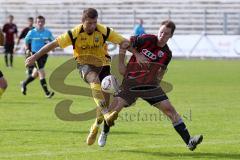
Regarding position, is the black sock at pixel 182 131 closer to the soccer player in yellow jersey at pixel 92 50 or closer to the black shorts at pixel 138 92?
the black shorts at pixel 138 92

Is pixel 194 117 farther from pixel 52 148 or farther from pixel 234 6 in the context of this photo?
pixel 234 6

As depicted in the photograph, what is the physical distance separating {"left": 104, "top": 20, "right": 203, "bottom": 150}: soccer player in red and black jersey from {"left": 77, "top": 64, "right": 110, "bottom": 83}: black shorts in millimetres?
730

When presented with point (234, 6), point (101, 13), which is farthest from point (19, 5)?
point (234, 6)

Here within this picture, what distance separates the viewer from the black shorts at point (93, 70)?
11344mm

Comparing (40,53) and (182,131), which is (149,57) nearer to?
(182,131)

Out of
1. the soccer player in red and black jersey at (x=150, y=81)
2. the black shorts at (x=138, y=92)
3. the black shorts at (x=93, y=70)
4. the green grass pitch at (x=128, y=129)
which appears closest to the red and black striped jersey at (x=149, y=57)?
the soccer player in red and black jersey at (x=150, y=81)

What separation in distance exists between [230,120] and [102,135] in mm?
4296

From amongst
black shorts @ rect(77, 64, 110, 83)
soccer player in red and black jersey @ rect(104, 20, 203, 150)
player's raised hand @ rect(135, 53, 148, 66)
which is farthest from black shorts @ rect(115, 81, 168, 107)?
black shorts @ rect(77, 64, 110, 83)

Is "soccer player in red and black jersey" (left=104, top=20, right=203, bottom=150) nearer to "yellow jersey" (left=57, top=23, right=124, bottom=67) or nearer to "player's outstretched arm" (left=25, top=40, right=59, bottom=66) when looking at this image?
"yellow jersey" (left=57, top=23, right=124, bottom=67)

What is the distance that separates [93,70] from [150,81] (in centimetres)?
101

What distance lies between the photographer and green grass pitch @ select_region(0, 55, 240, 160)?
10414 mm

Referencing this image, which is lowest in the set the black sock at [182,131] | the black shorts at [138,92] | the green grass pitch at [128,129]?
the green grass pitch at [128,129]

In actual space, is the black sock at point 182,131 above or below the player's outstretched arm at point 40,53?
below

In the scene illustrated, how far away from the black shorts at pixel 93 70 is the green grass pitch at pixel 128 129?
3.57 ft
